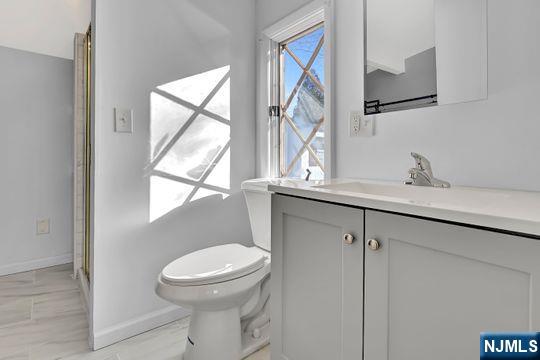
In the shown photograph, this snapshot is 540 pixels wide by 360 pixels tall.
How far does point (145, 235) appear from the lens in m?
1.64

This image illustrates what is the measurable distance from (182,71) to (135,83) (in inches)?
11.3

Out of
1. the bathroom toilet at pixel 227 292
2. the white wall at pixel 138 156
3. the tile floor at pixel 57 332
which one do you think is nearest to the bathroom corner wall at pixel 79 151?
the tile floor at pixel 57 332

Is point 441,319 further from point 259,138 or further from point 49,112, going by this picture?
point 49,112

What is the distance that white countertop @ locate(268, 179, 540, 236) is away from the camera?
54 centimetres

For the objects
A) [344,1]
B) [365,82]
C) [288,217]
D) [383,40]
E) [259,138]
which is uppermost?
[344,1]

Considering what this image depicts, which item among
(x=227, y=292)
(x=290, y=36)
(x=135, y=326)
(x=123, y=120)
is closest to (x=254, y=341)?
(x=227, y=292)

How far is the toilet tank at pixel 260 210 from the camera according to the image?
4.91 ft

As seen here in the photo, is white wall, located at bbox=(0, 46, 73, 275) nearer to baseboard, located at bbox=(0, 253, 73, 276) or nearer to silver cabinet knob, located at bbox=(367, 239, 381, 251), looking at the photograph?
baseboard, located at bbox=(0, 253, 73, 276)

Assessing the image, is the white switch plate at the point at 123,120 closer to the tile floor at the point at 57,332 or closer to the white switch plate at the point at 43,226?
the tile floor at the point at 57,332

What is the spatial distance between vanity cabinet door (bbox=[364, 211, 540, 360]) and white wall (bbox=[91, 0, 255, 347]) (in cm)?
128

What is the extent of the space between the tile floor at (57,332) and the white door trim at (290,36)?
1.10 meters

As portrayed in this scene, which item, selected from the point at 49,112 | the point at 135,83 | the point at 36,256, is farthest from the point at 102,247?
the point at 49,112

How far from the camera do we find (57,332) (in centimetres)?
162

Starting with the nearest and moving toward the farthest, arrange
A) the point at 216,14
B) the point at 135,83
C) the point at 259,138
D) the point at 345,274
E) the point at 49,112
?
Result: the point at 345,274 < the point at 135,83 < the point at 216,14 < the point at 259,138 < the point at 49,112
